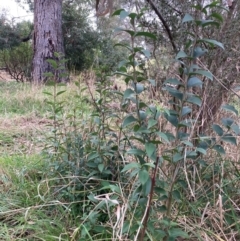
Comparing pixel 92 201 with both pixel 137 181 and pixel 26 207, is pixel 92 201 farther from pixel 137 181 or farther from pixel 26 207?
pixel 26 207

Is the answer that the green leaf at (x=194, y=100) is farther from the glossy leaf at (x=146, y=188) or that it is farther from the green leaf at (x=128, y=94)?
the glossy leaf at (x=146, y=188)

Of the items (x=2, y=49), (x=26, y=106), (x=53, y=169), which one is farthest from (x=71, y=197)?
(x=2, y=49)

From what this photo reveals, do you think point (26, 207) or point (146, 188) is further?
point (26, 207)

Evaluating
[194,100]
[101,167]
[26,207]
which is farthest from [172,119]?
[26,207]

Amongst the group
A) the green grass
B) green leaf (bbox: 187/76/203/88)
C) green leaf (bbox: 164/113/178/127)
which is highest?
green leaf (bbox: 187/76/203/88)

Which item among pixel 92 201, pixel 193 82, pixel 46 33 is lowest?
pixel 92 201

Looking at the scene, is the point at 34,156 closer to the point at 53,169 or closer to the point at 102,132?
the point at 53,169

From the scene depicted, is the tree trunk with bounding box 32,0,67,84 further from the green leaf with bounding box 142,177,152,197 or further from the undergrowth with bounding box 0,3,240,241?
the green leaf with bounding box 142,177,152,197

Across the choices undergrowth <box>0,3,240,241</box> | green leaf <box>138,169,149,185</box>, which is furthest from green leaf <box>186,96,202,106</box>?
green leaf <box>138,169,149,185</box>

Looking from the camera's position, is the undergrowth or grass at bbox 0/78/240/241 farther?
grass at bbox 0/78/240/241

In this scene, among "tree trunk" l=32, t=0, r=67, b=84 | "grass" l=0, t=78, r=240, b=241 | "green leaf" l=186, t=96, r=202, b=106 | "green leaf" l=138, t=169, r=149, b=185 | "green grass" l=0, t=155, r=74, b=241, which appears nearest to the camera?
"green leaf" l=138, t=169, r=149, b=185

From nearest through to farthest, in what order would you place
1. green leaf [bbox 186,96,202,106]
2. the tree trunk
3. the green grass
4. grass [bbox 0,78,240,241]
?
green leaf [bbox 186,96,202,106]
grass [bbox 0,78,240,241]
the green grass
the tree trunk

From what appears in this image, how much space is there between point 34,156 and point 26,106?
2.28 m

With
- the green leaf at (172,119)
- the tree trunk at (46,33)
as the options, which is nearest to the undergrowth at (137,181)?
the green leaf at (172,119)
